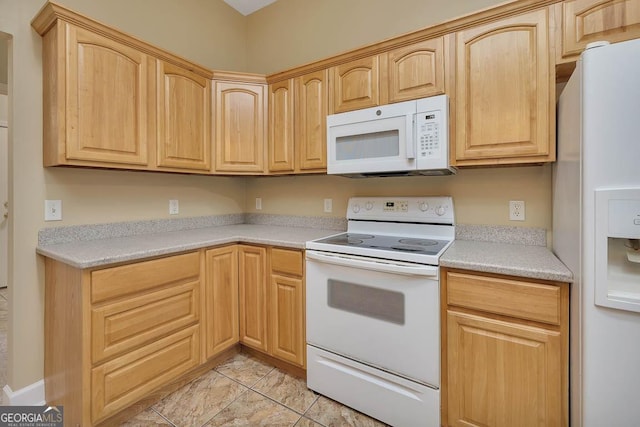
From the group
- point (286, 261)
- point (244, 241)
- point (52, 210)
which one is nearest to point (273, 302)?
point (286, 261)

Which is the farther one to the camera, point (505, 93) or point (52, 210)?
point (52, 210)

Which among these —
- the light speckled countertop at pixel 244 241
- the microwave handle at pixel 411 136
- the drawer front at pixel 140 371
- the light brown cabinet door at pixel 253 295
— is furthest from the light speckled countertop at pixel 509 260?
the drawer front at pixel 140 371

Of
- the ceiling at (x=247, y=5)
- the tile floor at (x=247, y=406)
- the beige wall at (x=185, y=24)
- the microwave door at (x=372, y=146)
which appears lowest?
the tile floor at (x=247, y=406)

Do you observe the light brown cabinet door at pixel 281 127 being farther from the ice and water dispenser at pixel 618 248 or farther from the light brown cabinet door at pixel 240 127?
the ice and water dispenser at pixel 618 248

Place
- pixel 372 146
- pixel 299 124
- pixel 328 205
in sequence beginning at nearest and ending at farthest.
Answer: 1. pixel 372 146
2. pixel 299 124
3. pixel 328 205

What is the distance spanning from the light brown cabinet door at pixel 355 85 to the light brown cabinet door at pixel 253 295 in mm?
1134

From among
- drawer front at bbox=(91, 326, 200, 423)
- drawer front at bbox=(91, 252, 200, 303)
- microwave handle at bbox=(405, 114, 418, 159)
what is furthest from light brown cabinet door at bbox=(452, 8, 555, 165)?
drawer front at bbox=(91, 326, 200, 423)

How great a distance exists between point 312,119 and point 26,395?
2.38 meters

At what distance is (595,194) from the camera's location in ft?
3.19

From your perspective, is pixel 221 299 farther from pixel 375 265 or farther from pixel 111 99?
pixel 111 99

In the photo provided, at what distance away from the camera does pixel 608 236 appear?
0.95 m

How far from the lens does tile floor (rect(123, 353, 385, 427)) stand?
61.0 inches

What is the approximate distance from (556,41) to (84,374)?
8.85 ft

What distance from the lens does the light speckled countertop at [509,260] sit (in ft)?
3.84
